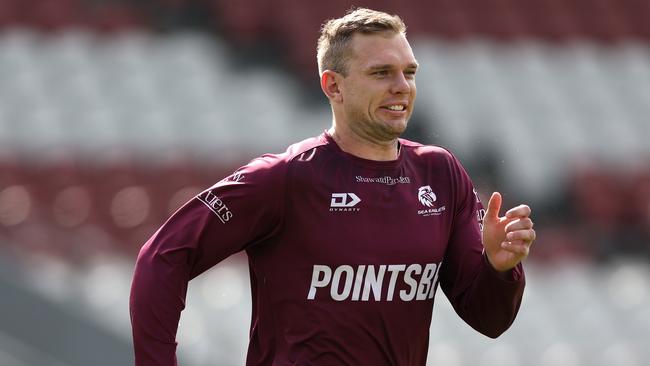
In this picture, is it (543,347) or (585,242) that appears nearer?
(543,347)

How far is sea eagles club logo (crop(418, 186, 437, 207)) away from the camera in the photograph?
3504mm

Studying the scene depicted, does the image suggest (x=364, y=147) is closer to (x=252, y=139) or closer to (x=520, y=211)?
(x=520, y=211)

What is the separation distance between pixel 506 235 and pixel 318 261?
1.68 ft

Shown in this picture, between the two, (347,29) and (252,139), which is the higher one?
(347,29)

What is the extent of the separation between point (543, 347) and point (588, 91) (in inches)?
178

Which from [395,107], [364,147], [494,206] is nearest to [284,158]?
[364,147]

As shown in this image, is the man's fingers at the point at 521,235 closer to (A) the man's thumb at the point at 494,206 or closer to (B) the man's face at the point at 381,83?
(A) the man's thumb at the point at 494,206

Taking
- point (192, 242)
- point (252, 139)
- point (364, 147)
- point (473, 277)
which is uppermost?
point (364, 147)

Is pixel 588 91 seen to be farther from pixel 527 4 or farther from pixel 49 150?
pixel 49 150

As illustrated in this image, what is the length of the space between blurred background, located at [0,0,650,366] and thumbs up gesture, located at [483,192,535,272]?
11.1 feet

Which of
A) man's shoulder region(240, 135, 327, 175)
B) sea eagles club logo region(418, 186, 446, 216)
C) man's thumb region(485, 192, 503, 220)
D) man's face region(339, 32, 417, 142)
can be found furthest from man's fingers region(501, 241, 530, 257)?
man's shoulder region(240, 135, 327, 175)

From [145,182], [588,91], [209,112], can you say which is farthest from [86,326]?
[588,91]

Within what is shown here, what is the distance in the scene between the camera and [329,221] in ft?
11.2

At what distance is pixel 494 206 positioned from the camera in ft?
11.0
